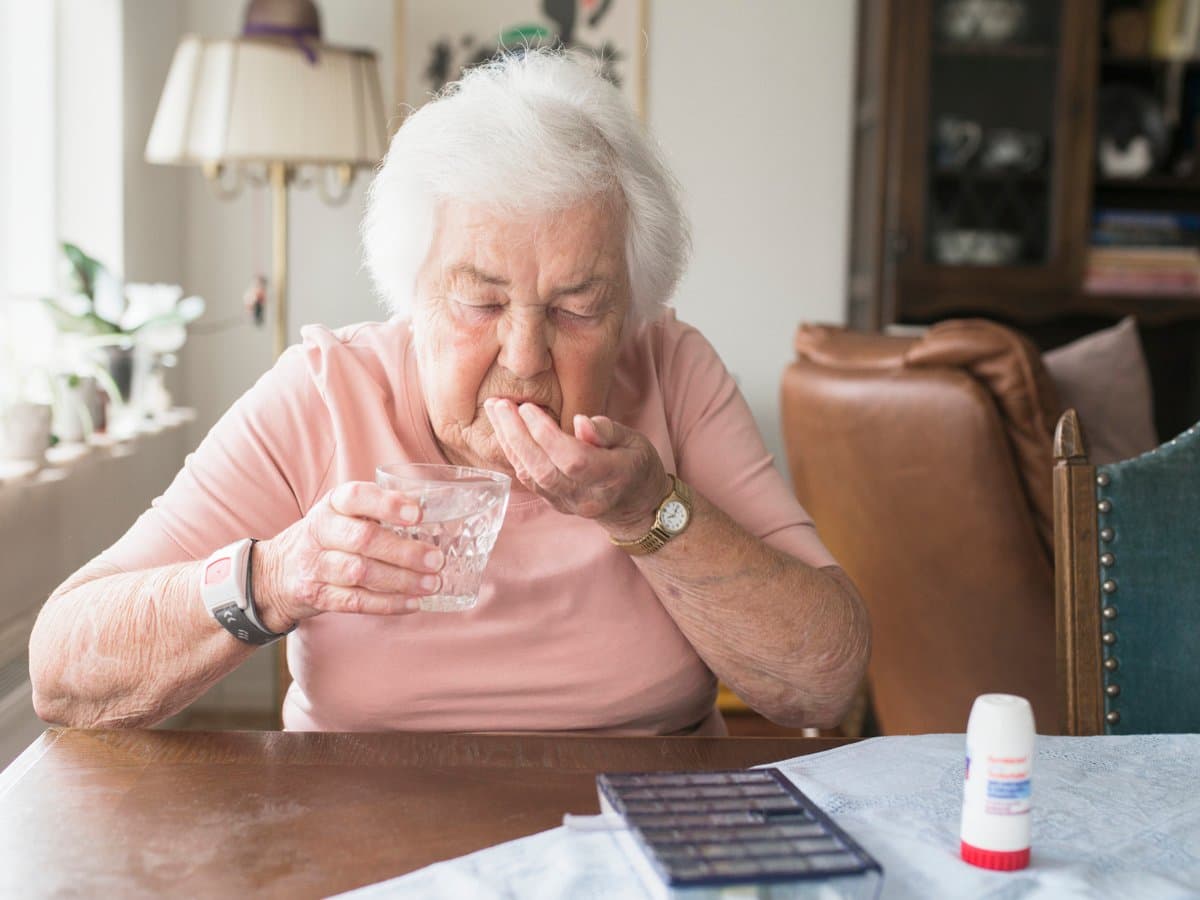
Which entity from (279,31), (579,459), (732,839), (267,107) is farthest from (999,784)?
(279,31)

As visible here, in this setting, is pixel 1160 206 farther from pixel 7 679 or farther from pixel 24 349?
pixel 7 679

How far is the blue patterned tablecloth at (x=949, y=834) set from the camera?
839 mm

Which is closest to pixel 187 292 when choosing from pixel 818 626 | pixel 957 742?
pixel 818 626

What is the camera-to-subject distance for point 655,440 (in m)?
1.53

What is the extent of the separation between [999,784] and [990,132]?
3.58 m

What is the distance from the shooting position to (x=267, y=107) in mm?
2924

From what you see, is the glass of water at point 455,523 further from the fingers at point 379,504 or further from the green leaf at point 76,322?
the green leaf at point 76,322

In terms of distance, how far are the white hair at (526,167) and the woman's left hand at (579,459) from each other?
26 centimetres

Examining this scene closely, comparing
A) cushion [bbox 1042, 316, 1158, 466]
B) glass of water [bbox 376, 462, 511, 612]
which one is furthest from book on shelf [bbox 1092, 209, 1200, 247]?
glass of water [bbox 376, 462, 511, 612]

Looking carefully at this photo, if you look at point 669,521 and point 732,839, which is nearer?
point 732,839

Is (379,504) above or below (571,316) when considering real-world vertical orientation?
below

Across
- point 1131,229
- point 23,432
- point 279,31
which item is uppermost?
point 279,31

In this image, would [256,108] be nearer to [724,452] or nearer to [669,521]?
[724,452]

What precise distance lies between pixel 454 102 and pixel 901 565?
1377 mm
